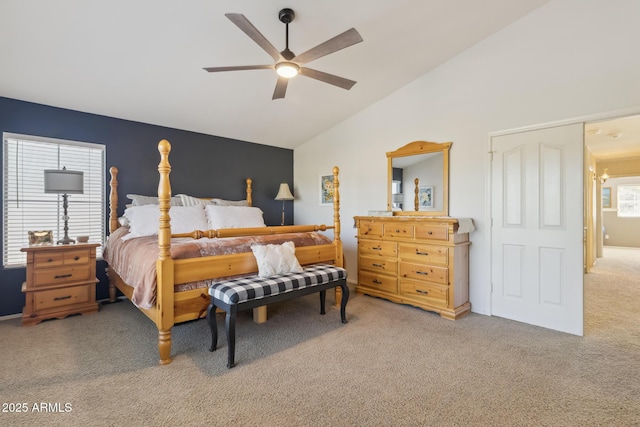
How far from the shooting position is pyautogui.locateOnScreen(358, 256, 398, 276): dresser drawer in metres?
3.82

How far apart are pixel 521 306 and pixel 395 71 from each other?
2990 mm

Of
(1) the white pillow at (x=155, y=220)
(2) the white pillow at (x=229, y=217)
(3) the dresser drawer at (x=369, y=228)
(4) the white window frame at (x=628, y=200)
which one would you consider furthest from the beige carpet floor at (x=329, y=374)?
(4) the white window frame at (x=628, y=200)

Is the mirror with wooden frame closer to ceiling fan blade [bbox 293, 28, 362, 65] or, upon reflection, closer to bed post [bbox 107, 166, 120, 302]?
ceiling fan blade [bbox 293, 28, 362, 65]

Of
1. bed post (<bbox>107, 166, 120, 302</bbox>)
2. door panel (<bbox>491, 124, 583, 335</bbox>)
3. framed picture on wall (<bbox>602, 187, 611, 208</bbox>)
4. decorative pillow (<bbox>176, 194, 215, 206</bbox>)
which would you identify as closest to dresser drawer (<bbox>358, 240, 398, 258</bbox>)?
door panel (<bbox>491, 124, 583, 335</bbox>)

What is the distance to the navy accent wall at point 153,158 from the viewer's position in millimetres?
3361

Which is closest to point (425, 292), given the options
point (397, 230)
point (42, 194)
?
point (397, 230)

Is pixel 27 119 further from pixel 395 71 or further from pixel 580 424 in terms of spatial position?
pixel 580 424

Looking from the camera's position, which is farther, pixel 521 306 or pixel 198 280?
pixel 521 306

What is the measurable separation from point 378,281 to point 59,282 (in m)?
3.54

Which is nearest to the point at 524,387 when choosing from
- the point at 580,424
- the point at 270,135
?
the point at 580,424

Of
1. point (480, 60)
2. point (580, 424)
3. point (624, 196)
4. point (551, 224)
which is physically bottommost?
point (580, 424)

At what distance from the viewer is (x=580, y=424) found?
170 cm

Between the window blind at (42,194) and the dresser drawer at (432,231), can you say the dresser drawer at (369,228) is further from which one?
the window blind at (42,194)

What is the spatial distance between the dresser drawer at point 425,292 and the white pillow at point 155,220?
99.0 inches
